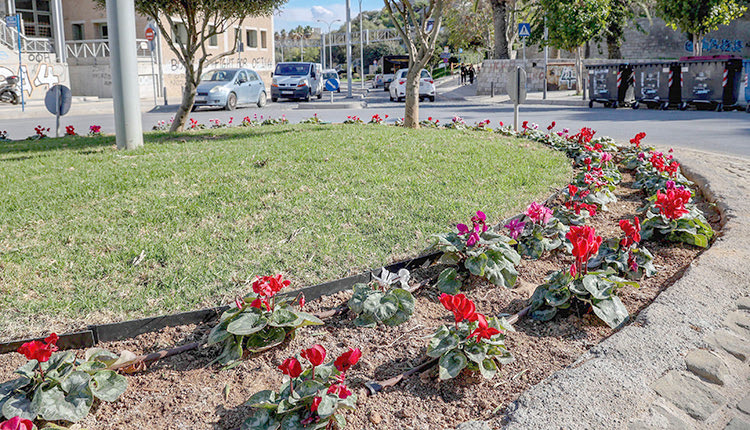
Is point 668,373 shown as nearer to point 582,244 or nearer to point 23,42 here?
point 582,244

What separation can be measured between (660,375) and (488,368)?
0.73 m

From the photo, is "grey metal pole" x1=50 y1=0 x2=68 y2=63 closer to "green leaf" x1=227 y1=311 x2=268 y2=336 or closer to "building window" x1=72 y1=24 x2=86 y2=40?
"building window" x1=72 y1=24 x2=86 y2=40

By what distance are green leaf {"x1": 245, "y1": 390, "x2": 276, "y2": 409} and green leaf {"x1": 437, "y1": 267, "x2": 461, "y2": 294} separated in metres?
1.54

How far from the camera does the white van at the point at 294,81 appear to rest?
29922 millimetres

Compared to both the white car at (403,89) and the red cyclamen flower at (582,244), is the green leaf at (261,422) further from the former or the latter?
the white car at (403,89)

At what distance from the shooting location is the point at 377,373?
2.89m

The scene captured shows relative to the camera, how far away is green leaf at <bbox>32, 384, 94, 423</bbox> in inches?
91.7

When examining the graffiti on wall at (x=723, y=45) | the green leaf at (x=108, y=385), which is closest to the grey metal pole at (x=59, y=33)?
the green leaf at (x=108, y=385)

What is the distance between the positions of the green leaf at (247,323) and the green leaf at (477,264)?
4.09ft

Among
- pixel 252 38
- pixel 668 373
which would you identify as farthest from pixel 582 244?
pixel 252 38

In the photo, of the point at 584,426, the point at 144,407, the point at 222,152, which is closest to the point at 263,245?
the point at 144,407

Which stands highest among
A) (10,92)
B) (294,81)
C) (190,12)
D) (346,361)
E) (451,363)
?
(190,12)

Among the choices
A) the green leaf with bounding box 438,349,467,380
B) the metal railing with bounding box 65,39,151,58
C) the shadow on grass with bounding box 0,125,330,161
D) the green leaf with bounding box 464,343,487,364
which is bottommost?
the green leaf with bounding box 438,349,467,380

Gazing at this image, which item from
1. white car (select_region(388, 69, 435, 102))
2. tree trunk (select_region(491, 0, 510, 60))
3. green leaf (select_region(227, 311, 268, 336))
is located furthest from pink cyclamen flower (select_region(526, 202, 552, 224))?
tree trunk (select_region(491, 0, 510, 60))
